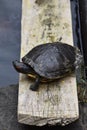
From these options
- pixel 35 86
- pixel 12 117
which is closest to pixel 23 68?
pixel 35 86

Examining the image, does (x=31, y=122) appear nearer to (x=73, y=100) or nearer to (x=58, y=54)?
A: (x=73, y=100)

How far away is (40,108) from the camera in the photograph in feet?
10.3

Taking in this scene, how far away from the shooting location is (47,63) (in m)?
3.32

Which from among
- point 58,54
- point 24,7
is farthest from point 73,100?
point 24,7

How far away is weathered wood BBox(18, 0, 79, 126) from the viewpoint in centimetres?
309

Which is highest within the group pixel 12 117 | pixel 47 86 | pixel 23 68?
pixel 23 68

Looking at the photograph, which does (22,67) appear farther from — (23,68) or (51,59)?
(51,59)

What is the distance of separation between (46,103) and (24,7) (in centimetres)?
147

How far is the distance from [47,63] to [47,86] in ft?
0.66

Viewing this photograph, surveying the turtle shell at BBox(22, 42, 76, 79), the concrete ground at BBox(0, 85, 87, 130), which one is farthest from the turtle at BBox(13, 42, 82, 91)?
the concrete ground at BBox(0, 85, 87, 130)

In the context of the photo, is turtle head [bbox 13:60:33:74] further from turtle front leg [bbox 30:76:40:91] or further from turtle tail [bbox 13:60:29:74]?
turtle front leg [bbox 30:76:40:91]

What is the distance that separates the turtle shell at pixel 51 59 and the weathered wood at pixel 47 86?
3.9 inches

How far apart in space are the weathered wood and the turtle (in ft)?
0.23

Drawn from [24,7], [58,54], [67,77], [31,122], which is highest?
[24,7]
